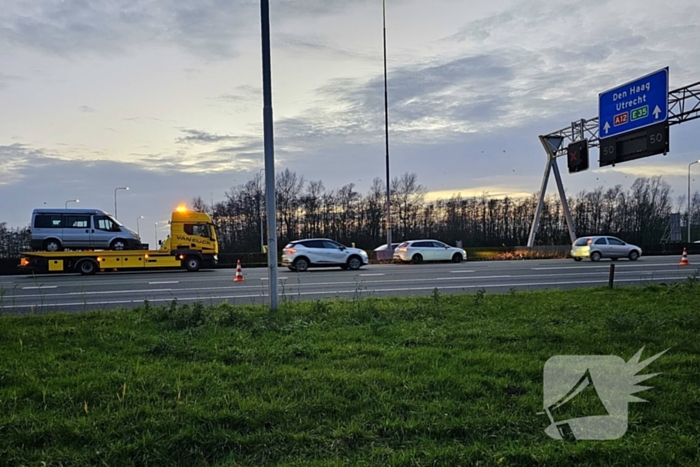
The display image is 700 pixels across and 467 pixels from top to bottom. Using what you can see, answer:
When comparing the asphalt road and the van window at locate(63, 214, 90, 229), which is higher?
the van window at locate(63, 214, 90, 229)

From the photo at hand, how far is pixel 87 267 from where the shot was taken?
78.6ft

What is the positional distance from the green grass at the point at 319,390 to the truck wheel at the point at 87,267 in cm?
1754

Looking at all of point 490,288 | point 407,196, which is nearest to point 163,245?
point 490,288

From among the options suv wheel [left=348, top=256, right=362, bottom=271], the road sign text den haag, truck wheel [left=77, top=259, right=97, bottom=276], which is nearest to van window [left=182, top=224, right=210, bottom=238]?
truck wheel [left=77, top=259, right=97, bottom=276]

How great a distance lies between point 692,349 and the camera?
19.2 feet

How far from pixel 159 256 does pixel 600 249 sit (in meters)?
24.9

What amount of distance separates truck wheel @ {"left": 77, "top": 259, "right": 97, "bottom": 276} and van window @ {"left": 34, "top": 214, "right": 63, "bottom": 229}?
A: 2.75 m

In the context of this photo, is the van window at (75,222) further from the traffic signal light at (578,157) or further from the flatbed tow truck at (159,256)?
the traffic signal light at (578,157)

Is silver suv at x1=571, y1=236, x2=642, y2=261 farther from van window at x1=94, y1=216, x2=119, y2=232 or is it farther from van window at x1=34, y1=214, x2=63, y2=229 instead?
van window at x1=34, y1=214, x2=63, y2=229

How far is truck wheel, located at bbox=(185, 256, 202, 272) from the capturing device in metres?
25.5

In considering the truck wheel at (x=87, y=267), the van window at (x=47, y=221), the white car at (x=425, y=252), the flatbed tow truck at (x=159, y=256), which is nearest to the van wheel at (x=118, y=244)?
the flatbed tow truck at (x=159, y=256)

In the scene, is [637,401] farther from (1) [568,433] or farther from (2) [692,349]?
(2) [692,349]

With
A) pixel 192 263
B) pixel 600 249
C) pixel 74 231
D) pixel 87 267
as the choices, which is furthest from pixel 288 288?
pixel 600 249

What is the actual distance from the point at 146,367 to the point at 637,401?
484 cm
